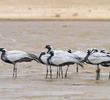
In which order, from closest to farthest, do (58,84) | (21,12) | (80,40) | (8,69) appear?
(58,84) → (8,69) → (80,40) → (21,12)

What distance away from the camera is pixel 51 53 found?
1516 cm

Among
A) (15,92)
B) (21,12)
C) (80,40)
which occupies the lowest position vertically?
(15,92)

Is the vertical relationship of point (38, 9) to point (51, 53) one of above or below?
above

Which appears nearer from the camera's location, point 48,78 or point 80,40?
point 48,78

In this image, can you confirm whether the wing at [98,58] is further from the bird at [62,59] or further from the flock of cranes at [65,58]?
the bird at [62,59]

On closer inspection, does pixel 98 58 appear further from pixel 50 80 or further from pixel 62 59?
pixel 50 80

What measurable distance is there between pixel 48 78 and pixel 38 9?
3490 cm

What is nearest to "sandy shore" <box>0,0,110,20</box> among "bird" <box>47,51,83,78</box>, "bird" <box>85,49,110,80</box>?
"bird" <box>47,51,83,78</box>

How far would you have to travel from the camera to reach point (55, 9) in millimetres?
50750

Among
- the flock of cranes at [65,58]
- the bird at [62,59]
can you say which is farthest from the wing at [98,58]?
the bird at [62,59]

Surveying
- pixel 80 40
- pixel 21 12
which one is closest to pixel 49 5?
pixel 21 12

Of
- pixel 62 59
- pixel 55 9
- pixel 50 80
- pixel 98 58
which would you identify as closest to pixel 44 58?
pixel 62 59

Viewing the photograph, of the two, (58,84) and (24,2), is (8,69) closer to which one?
(58,84)

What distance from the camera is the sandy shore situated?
44.1 metres
